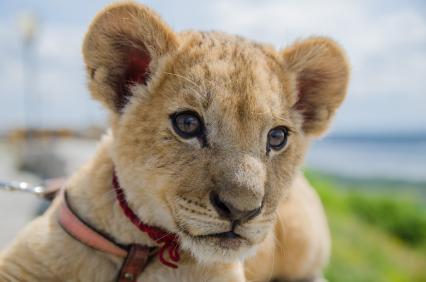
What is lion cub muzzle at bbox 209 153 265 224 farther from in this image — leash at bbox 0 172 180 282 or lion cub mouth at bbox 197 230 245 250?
leash at bbox 0 172 180 282

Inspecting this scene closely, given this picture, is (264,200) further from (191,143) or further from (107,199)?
(107,199)

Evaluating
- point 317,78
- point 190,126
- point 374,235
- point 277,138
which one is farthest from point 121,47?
point 374,235

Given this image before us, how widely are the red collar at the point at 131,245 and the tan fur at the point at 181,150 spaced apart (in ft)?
0.11

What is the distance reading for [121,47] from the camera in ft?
9.14

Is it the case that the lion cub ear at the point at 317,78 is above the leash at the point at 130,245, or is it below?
above

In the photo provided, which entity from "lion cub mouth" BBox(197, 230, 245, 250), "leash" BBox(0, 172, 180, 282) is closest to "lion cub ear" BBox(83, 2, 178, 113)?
"leash" BBox(0, 172, 180, 282)

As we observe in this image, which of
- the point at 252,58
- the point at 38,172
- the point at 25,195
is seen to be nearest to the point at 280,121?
the point at 252,58

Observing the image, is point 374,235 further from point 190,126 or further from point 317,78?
point 190,126

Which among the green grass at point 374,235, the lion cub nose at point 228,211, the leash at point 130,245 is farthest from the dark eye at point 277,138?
the green grass at point 374,235

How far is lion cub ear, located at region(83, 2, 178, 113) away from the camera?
2.67 metres

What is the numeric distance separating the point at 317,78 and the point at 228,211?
1.24 m

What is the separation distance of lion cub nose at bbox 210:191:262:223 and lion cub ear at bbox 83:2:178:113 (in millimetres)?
770

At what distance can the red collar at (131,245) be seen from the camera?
8.61 ft

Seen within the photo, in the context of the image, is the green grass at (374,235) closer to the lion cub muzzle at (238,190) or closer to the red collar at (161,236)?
the red collar at (161,236)
